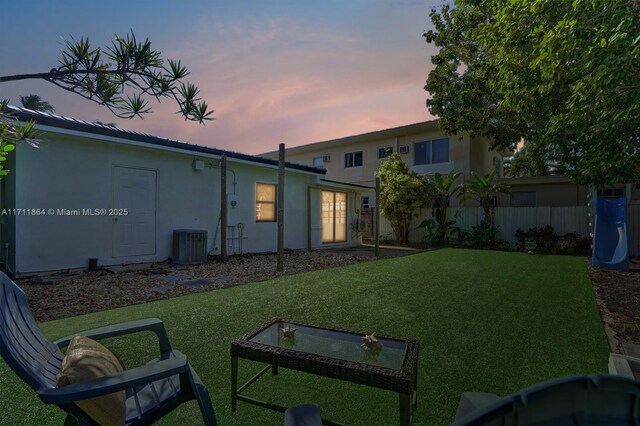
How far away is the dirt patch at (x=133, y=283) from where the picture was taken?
→ 4.89 m

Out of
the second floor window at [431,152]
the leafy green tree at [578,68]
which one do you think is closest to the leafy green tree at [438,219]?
the second floor window at [431,152]

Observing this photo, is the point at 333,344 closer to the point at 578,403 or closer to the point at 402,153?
the point at 578,403

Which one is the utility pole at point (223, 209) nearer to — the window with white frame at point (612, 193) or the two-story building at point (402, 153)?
the two-story building at point (402, 153)

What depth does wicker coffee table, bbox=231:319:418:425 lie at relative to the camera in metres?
1.83

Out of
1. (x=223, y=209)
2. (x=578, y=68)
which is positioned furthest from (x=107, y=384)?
(x=223, y=209)

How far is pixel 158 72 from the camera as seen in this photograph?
3318mm

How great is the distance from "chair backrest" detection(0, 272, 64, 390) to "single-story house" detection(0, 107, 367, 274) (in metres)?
6.03

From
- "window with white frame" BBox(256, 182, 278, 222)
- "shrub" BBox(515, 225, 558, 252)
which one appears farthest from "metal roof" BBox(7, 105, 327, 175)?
"shrub" BBox(515, 225, 558, 252)

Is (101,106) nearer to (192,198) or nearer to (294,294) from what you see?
(294,294)

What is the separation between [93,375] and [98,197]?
7.30m

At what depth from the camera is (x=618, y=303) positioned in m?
5.20

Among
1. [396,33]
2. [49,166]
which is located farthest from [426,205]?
[49,166]

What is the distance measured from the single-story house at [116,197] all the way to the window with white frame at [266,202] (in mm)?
34

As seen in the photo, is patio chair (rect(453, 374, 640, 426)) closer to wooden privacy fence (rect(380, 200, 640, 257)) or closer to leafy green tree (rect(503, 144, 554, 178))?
wooden privacy fence (rect(380, 200, 640, 257))
